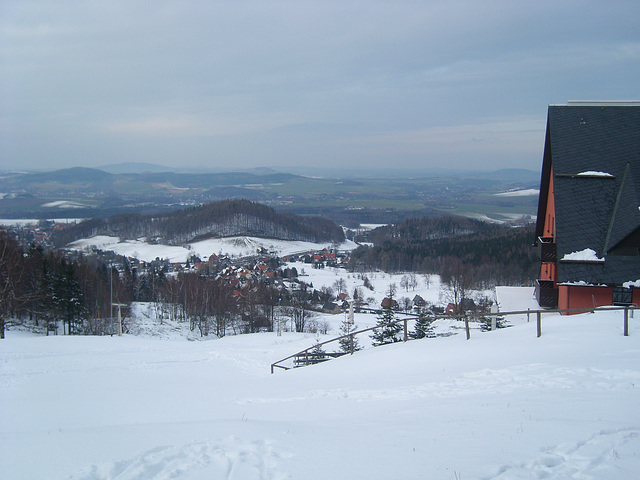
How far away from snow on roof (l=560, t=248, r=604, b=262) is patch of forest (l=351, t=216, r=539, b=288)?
43673mm

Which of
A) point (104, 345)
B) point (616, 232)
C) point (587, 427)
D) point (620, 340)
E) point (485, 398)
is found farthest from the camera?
point (104, 345)

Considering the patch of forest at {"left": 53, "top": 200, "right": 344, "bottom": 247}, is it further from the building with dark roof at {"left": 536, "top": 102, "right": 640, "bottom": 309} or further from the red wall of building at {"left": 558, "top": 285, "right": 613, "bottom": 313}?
the red wall of building at {"left": 558, "top": 285, "right": 613, "bottom": 313}

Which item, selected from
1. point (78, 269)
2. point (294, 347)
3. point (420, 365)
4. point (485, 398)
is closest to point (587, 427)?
point (485, 398)

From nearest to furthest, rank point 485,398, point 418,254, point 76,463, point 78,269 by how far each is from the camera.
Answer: point 76,463
point 485,398
point 78,269
point 418,254

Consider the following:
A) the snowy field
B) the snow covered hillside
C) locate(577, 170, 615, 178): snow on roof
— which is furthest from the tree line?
the snowy field

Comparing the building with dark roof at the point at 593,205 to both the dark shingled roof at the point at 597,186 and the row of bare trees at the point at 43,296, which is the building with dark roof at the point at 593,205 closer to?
the dark shingled roof at the point at 597,186

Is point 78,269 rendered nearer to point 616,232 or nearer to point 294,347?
point 294,347

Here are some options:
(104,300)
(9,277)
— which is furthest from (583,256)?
(104,300)

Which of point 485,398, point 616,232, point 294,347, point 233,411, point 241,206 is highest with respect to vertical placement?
point 241,206

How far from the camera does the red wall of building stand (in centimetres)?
1455

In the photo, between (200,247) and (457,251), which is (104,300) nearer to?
(457,251)

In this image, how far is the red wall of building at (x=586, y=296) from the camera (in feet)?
47.8

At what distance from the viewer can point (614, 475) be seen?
433 centimetres

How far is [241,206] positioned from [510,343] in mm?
123693
